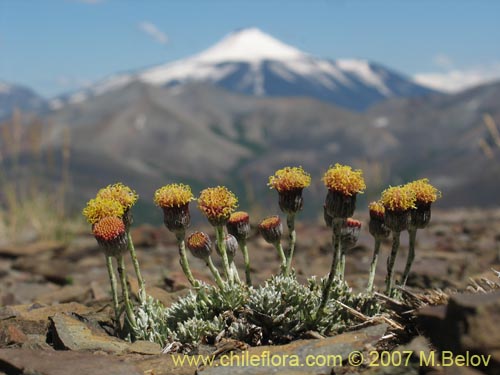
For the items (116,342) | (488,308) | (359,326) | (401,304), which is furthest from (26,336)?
(488,308)

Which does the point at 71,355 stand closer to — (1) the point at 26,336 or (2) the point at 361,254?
(1) the point at 26,336

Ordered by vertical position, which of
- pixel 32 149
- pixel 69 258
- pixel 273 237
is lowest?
pixel 69 258

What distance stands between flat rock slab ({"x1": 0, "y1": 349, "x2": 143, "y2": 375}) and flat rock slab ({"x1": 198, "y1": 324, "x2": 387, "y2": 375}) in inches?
20.2

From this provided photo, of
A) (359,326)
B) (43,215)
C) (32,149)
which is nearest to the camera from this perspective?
(359,326)

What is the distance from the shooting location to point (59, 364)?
11.6 feet

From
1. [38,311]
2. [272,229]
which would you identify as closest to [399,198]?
[272,229]

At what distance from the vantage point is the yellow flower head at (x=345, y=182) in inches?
152

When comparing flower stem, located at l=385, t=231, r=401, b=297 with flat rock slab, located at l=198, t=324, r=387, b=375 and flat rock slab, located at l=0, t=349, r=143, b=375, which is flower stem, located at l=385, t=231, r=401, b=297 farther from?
flat rock slab, located at l=0, t=349, r=143, b=375

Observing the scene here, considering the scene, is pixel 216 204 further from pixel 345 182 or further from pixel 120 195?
pixel 345 182

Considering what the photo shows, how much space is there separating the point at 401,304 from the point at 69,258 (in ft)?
30.9

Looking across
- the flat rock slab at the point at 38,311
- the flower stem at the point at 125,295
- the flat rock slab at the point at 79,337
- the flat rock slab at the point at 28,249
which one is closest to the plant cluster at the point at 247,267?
the flower stem at the point at 125,295

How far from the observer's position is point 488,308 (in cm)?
284

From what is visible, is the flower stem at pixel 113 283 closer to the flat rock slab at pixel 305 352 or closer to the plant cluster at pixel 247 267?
the plant cluster at pixel 247 267

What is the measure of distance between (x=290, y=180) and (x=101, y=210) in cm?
138
